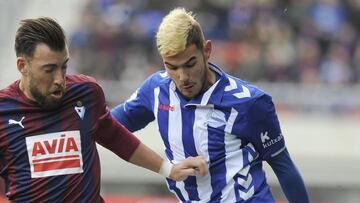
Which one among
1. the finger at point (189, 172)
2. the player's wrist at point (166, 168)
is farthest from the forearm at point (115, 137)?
the finger at point (189, 172)

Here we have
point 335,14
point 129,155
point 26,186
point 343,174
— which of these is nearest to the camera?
point 26,186

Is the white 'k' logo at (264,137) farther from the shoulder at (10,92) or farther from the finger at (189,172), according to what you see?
the shoulder at (10,92)

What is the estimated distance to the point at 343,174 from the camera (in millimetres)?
13969

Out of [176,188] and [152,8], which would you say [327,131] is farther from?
[176,188]

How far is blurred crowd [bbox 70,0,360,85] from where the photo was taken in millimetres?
14469

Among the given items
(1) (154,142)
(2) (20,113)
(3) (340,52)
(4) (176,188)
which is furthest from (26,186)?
(3) (340,52)

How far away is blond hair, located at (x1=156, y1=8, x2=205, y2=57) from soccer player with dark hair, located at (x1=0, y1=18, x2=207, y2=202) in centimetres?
47

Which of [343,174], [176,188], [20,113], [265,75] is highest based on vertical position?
[20,113]

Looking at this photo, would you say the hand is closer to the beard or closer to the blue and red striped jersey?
the blue and red striped jersey

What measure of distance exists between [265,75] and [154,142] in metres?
1.68

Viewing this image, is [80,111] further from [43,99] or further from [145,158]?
[145,158]

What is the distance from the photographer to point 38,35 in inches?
215

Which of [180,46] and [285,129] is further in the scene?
[285,129]

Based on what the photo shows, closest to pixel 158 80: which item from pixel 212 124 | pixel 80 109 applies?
pixel 212 124
